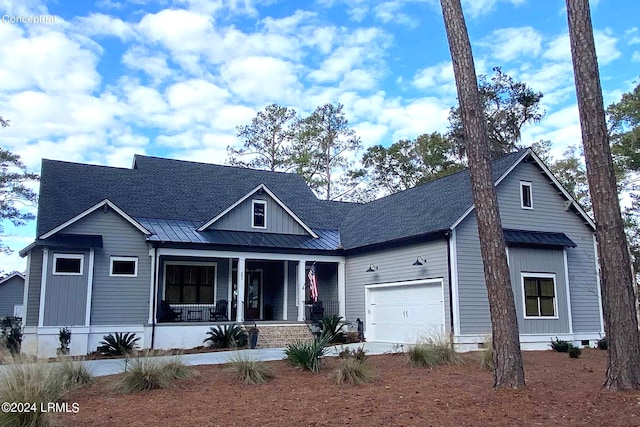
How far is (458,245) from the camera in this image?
16609mm

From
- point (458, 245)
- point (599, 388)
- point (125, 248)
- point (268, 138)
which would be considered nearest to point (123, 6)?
point (125, 248)

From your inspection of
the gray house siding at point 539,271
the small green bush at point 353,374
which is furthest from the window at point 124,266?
the gray house siding at point 539,271

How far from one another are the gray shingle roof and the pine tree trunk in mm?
7824

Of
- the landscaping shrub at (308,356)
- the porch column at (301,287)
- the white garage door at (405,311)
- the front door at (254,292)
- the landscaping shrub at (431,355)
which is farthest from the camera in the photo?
the front door at (254,292)

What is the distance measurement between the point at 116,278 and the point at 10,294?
75.1 ft

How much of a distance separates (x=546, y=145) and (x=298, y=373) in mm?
33459

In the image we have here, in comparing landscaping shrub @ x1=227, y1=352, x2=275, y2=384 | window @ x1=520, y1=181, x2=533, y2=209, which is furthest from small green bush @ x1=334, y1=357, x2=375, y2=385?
window @ x1=520, y1=181, x2=533, y2=209

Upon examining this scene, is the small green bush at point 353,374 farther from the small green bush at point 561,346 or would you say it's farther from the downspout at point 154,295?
the downspout at point 154,295

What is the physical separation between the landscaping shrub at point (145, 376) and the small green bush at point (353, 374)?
109 inches

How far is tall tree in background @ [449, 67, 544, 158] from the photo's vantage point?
120 ft

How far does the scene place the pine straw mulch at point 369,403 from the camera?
6879 mm

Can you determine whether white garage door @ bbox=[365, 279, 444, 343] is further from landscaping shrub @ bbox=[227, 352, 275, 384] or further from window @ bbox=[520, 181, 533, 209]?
landscaping shrub @ bbox=[227, 352, 275, 384]

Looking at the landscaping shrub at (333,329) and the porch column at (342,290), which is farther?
the porch column at (342,290)

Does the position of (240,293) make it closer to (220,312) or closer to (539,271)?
(220,312)
